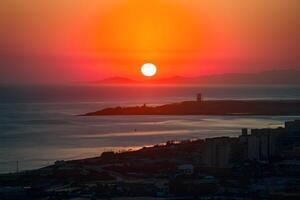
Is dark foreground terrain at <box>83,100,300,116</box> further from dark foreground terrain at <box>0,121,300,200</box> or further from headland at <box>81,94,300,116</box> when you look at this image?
dark foreground terrain at <box>0,121,300,200</box>

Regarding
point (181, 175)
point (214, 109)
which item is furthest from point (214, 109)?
point (181, 175)

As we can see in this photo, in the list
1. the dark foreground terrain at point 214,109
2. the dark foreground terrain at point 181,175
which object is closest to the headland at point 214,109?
the dark foreground terrain at point 214,109

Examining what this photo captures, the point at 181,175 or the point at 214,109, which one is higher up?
the point at 214,109

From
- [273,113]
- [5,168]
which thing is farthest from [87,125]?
[5,168]

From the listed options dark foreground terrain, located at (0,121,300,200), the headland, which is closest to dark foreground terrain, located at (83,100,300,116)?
the headland

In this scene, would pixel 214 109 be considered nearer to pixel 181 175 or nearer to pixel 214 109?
pixel 214 109
